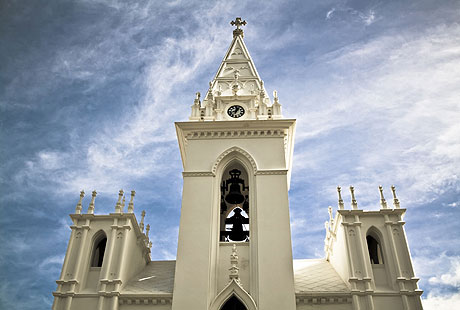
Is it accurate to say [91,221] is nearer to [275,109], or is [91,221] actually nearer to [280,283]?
[280,283]

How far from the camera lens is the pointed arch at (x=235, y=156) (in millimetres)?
25781

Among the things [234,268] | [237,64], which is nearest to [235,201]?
[234,268]

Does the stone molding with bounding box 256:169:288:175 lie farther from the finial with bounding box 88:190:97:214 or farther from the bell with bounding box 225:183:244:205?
the finial with bounding box 88:190:97:214

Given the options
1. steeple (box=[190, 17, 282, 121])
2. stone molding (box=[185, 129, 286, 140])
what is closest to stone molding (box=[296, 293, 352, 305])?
stone molding (box=[185, 129, 286, 140])

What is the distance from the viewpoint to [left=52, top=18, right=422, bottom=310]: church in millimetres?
21281

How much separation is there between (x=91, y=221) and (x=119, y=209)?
4.72 feet

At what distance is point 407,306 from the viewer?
20484mm

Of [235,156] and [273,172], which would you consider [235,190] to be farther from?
[273,172]

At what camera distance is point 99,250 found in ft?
78.5

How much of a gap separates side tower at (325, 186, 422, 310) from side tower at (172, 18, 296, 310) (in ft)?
9.00

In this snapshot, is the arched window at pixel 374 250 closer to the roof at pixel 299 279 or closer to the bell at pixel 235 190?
the roof at pixel 299 279

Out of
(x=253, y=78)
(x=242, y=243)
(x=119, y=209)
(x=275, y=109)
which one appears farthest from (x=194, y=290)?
(x=253, y=78)

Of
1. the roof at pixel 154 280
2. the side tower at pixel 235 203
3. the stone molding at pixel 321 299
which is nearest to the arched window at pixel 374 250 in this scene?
the stone molding at pixel 321 299

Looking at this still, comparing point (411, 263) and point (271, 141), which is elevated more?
point (271, 141)
